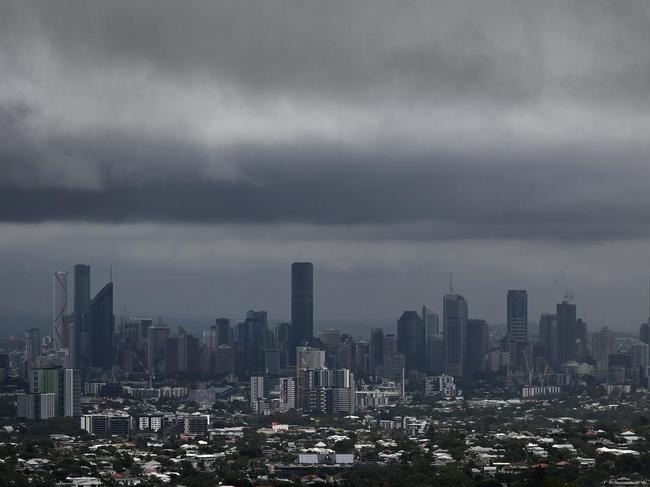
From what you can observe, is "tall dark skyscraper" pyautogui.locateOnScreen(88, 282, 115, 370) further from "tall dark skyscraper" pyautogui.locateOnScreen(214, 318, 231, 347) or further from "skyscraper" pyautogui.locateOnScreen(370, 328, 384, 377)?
"skyscraper" pyautogui.locateOnScreen(370, 328, 384, 377)

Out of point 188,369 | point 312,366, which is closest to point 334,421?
point 312,366

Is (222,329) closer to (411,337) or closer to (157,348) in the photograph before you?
(157,348)

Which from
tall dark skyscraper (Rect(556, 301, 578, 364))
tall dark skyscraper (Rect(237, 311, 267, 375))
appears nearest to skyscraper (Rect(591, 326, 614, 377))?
tall dark skyscraper (Rect(556, 301, 578, 364))

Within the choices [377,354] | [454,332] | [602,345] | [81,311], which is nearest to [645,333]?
[602,345]

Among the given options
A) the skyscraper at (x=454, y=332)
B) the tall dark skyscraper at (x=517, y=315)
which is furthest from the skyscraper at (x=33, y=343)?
the tall dark skyscraper at (x=517, y=315)

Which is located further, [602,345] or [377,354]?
[602,345]

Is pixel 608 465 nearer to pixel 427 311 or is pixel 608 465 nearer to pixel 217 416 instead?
pixel 217 416

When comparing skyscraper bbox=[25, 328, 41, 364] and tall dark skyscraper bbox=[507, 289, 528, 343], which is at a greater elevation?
tall dark skyscraper bbox=[507, 289, 528, 343]
